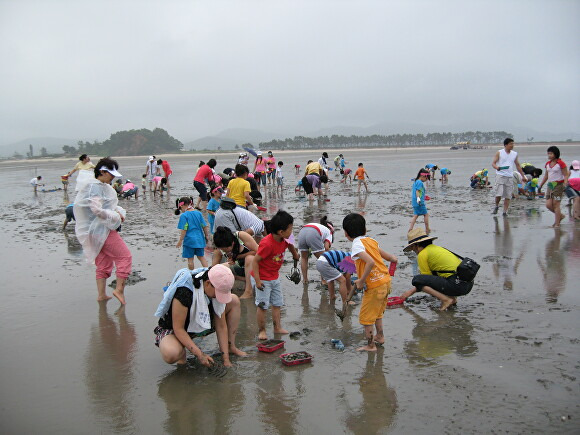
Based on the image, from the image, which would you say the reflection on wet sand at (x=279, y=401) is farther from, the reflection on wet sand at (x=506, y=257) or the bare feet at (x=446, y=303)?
the reflection on wet sand at (x=506, y=257)

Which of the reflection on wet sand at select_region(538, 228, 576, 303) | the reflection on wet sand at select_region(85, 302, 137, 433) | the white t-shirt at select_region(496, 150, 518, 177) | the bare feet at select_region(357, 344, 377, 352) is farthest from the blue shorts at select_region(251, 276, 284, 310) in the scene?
the white t-shirt at select_region(496, 150, 518, 177)

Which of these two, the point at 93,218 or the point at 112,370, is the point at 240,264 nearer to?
the point at 93,218

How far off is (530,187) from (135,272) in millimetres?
12889

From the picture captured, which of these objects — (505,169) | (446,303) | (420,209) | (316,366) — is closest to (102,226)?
(316,366)

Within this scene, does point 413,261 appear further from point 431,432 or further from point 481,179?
point 481,179

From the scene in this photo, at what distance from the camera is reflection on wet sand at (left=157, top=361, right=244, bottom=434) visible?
141 inches

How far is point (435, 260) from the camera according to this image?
5973 millimetres

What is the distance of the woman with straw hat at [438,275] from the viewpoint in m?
5.79

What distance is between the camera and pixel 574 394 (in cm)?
376

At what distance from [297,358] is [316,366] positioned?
0.21 meters

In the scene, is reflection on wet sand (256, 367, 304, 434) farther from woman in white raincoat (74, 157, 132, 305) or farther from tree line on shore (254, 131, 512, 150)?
tree line on shore (254, 131, 512, 150)

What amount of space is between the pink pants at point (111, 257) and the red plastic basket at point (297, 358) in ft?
10.1

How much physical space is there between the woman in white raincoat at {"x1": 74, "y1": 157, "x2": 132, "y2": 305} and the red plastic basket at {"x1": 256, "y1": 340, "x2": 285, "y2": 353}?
100 inches

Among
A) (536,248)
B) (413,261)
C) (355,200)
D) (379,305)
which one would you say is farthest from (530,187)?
(379,305)
